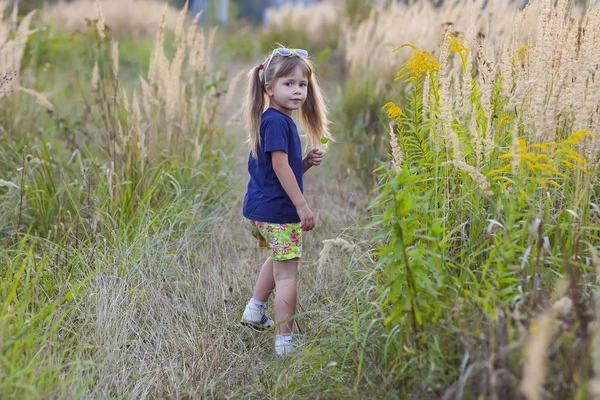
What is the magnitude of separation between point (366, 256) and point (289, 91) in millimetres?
770

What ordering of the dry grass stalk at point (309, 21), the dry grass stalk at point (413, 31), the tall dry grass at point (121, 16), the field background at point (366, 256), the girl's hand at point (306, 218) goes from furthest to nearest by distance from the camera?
the tall dry grass at point (121, 16)
the dry grass stalk at point (309, 21)
the dry grass stalk at point (413, 31)
the girl's hand at point (306, 218)
the field background at point (366, 256)

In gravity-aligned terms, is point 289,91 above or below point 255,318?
above

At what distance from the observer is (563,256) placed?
2051 millimetres

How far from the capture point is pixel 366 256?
282 cm

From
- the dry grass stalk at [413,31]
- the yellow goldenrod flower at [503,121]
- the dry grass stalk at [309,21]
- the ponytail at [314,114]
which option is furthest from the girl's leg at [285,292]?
the dry grass stalk at [309,21]

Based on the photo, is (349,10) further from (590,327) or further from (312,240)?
(590,327)

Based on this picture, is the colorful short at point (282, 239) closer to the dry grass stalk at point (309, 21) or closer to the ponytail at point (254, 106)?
the ponytail at point (254, 106)

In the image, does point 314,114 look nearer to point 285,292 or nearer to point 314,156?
point 314,156

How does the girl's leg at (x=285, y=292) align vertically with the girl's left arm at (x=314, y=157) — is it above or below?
below

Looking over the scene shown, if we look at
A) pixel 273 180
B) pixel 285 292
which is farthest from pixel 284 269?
pixel 273 180

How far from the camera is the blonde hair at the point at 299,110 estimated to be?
8.51 ft

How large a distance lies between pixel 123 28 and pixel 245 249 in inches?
405

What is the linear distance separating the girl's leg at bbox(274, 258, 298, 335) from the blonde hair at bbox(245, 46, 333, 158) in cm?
45

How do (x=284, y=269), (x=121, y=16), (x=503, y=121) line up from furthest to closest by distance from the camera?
(x=121, y=16)
(x=284, y=269)
(x=503, y=121)
